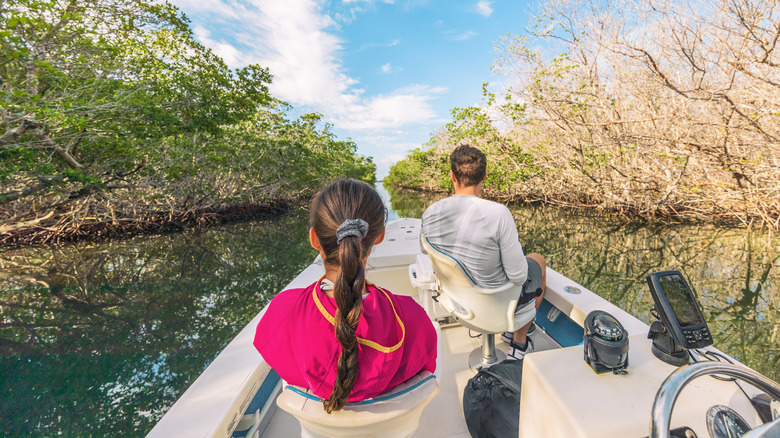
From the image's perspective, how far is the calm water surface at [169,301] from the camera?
9.70 feet

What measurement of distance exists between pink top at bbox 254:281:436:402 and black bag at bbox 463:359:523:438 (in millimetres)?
800

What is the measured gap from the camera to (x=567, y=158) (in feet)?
31.0

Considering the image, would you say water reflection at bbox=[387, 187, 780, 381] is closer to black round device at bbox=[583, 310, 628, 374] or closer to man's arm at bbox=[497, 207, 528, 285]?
man's arm at bbox=[497, 207, 528, 285]

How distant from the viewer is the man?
155 cm

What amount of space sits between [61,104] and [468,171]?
7.54 meters

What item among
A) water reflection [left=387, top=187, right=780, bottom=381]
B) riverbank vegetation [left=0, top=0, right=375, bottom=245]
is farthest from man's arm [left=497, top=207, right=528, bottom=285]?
riverbank vegetation [left=0, top=0, right=375, bottom=245]

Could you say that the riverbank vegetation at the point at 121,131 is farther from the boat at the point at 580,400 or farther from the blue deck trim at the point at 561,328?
the blue deck trim at the point at 561,328

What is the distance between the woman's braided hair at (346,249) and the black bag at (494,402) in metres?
1.07

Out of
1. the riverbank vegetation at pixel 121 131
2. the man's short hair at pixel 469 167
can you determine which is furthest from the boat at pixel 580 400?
the riverbank vegetation at pixel 121 131

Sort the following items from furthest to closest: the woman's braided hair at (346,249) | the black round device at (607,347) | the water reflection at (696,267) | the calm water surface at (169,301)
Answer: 1. the water reflection at (696,267)
2. the calm water surface at (169,301)
3. the black round device at (607,347)
4. the woman's braided hair at (346,249)

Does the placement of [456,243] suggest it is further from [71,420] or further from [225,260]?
[225,260]

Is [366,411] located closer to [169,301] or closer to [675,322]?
[675,322]

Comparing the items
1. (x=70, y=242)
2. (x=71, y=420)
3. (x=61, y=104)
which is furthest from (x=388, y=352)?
(x=70, y=242)

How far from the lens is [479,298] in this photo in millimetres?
1577
